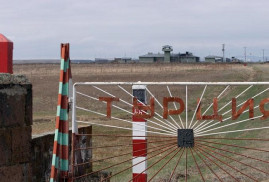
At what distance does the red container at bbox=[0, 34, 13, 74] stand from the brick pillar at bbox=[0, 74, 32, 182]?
3.3 inches

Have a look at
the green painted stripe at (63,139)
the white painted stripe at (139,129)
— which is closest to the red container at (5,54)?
the green painted stripe at (63,139)

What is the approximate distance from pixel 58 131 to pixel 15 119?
1.86ft

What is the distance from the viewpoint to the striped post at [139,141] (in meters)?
5.75

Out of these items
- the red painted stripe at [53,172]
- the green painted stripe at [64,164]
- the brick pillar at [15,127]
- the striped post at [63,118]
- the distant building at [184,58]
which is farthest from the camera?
the distant building at [184,58]

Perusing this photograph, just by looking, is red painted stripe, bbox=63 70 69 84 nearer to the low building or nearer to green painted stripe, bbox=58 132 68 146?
green painted stripe, bbox=58 132 68 146

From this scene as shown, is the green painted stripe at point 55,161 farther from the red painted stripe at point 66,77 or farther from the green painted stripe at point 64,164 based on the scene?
the red painted stripe at point 66,77

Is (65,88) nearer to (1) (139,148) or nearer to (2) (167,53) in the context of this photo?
(1) (139,148)

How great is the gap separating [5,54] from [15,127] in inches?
24.2

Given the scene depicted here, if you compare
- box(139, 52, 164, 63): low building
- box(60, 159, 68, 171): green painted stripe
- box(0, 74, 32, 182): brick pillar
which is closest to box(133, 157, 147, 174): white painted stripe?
box(60, 159, 68, 171): green painted stripe

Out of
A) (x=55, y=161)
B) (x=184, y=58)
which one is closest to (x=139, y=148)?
(x=55, y=161)

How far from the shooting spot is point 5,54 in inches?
177

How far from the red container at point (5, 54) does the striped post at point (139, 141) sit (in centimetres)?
151

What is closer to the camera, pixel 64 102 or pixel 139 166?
pixel 64 102

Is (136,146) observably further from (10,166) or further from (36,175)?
(10,166)
